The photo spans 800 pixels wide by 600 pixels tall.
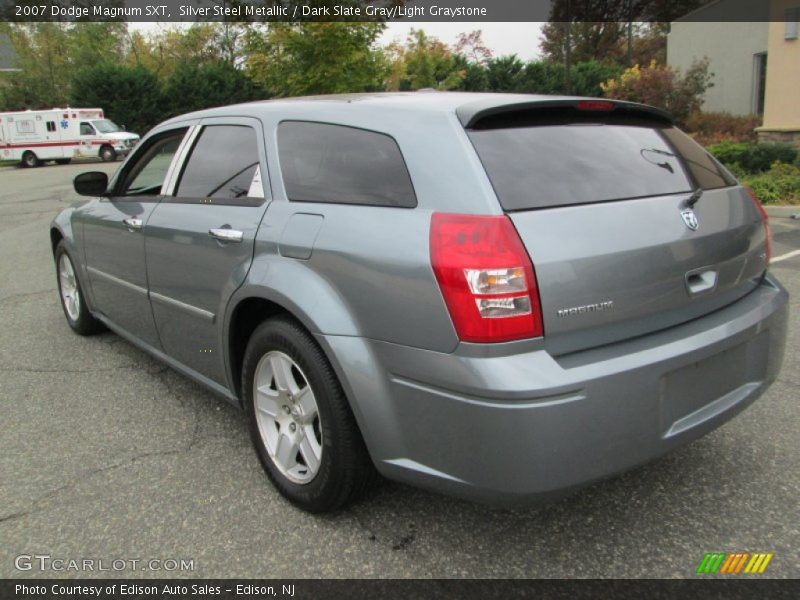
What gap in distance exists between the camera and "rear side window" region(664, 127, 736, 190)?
2.69m

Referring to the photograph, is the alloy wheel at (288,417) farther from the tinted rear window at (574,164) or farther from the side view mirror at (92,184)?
the side view mirror at (92,184)

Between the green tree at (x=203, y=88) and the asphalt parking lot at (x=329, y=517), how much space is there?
37.7m

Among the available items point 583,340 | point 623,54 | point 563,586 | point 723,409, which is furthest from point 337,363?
point 623,54

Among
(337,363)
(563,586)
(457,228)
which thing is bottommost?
(563,586)

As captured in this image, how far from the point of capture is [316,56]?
16625 mm

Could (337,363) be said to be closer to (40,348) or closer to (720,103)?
(40,348)

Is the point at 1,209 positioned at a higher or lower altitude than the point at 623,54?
lower

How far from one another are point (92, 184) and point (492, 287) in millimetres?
3310

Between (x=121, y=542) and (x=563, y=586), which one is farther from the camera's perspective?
(x=121, y=542)

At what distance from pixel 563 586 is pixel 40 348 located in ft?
13.6

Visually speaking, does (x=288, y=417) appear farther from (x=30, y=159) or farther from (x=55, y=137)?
(x=30, y=159)

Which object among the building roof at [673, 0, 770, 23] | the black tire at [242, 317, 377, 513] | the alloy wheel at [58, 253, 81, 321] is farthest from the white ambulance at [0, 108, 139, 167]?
the black tire at [242, 317, 377, 513]

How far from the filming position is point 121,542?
2.53m

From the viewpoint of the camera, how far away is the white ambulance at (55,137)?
96.6ft
